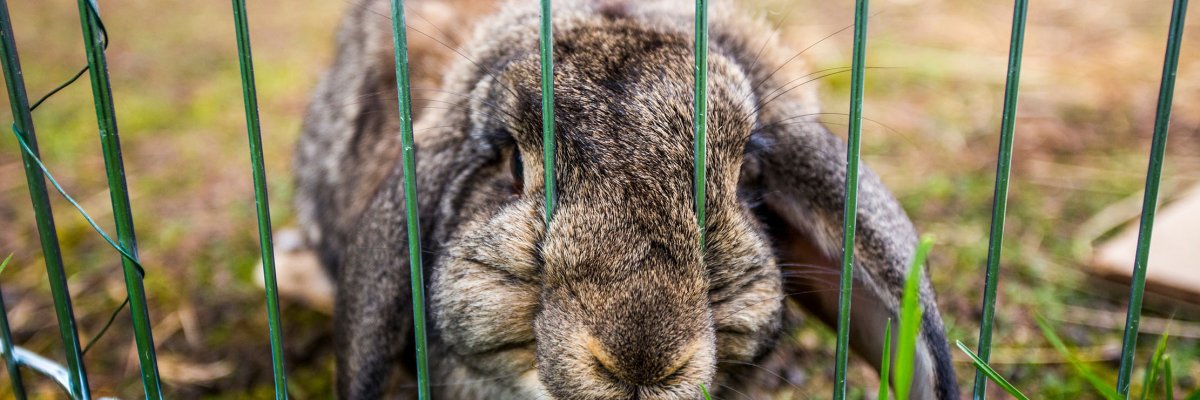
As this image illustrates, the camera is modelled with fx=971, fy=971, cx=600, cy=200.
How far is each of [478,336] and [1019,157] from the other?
289 centimetres

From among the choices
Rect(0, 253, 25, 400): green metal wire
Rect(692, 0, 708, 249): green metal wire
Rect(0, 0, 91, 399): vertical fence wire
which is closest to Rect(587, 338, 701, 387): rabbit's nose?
Rect(692, 0, 708, 249): green metal wire

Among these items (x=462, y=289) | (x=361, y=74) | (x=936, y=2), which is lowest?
(x=462, y=289)

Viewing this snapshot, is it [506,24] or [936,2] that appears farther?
[936,2]

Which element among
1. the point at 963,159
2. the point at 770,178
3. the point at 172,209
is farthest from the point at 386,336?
the point at 963,159

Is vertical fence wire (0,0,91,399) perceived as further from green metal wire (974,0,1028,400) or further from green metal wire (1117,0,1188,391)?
green metal wire (1117,0,1188,391)

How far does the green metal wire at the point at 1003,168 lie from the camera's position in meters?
1.46

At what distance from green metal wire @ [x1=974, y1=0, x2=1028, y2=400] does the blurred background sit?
980 millimetres

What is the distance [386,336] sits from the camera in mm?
2016

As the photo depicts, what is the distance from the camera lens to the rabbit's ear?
1.85 metres

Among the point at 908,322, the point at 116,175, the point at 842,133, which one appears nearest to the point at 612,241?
the point at 908,322

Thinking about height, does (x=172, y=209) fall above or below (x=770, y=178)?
below

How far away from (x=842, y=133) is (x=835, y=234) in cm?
157

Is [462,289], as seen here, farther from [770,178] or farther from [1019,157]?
[1019,157]

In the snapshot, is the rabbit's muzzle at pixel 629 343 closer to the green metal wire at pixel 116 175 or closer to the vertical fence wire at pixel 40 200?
the green metal wire at pixel 116 175
